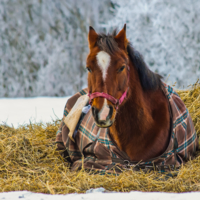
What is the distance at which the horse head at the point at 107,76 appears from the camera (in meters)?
1.49

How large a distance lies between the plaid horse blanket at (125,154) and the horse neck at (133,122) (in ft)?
0.39

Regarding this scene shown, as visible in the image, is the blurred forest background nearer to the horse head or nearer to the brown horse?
the brown horse

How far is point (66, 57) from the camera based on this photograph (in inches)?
295

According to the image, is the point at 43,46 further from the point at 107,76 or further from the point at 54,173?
the point at 107,76

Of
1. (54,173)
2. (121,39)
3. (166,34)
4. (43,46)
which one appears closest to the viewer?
(121,39)

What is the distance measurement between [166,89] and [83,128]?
2.80 feet

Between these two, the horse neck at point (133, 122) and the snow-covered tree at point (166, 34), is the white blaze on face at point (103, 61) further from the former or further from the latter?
the snow-covered tree at point (166, 34)

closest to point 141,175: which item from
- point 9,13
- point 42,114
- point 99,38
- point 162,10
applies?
point 99,38

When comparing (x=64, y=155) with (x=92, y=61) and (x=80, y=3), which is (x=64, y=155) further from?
(x=80, y=3)

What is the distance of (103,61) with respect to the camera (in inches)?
61.3

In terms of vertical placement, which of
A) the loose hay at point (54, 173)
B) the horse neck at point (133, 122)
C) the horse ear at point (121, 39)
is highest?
the horse ear at point (121, 39)

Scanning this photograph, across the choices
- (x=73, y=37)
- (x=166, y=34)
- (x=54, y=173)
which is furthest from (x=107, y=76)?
(x=166, y=34)

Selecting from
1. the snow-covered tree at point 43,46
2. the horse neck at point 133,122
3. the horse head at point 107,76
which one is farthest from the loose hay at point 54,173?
the snow-covered tree at point 43,46

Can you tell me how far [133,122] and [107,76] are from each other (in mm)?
481
